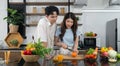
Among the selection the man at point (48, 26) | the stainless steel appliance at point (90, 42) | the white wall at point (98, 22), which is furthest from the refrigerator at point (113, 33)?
the man at point (48, 26)

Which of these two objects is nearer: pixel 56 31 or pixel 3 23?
pixel 56 31

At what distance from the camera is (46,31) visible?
2.94 metres

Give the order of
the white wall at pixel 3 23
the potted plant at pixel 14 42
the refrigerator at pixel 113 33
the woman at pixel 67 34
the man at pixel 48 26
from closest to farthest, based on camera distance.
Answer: the man at pixel 48 26 < the woman at pixel 67 34 < the refrigerator at pixel 113 33 < the potted plant at pixel 14 42 < the white wall at pixel 3 23

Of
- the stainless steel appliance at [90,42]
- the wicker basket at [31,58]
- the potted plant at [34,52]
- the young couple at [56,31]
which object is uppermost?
the young couple at [56,31]

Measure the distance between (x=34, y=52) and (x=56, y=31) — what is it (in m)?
0.99

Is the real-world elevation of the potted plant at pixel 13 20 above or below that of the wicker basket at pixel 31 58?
above

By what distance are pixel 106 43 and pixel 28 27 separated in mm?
1718

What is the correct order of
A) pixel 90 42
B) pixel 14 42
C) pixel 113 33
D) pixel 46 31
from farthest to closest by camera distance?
pixel 90 42, pixel 14 42, pixel 113 33, pixel 46 31

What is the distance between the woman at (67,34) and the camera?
3.01 m

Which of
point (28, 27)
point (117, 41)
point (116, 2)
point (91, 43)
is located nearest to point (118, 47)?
point (117, 41)

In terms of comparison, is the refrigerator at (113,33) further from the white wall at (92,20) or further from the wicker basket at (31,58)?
the wicker basket at (31,58)

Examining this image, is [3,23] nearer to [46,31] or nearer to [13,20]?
[13,20]

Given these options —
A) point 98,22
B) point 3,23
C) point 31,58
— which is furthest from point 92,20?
point 31,58

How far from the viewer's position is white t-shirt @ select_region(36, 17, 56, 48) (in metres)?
2.86
